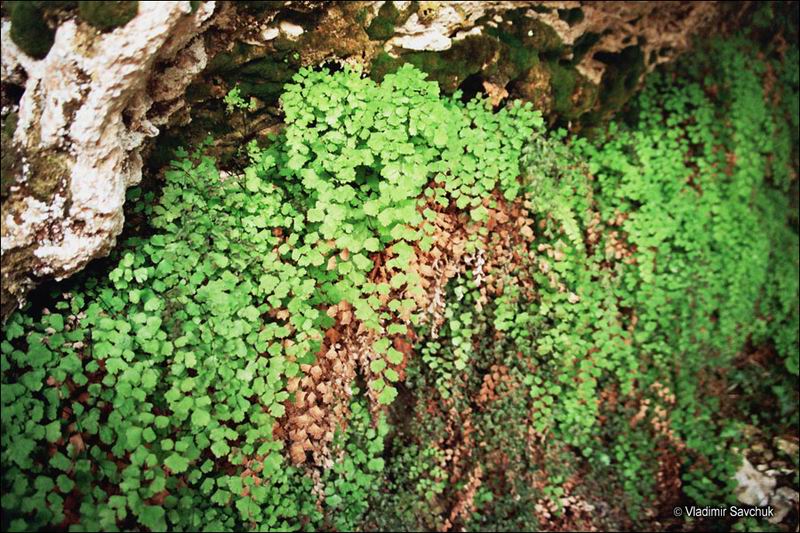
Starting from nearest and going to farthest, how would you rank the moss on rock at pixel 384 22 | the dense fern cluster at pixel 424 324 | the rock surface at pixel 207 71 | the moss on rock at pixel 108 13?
the moss on rock at pixel 108 13 < the rock surface at pixel 207 71 < the dense fern cluster at pixel 424 324 < the moss on rock at pixel 384 22

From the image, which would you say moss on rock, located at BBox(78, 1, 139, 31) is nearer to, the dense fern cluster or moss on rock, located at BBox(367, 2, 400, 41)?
the dense fern cluster

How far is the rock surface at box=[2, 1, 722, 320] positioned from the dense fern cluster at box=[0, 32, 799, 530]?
25 cm

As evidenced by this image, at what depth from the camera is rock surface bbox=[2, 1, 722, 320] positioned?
→ 219cm

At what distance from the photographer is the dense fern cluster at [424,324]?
2477 millimetres

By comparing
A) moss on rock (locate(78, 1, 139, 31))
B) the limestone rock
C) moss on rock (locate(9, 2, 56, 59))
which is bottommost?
the limestone rock

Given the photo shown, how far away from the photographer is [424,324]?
3828mm

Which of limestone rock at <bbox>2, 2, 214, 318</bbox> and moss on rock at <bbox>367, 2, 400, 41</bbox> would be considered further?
moss on rock at <bbox>367, 2, 400, 41</bbox>

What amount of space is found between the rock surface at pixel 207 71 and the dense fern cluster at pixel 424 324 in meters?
0.25

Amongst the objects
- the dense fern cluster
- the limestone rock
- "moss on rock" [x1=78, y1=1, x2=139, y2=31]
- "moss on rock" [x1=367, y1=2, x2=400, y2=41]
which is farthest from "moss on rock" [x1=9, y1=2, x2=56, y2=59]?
"moss on rock" [x1=367, y1=2, x2=400, y2=41]

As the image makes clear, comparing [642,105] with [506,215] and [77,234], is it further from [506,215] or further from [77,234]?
[77,234]

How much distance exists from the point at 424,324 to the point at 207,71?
2.32m

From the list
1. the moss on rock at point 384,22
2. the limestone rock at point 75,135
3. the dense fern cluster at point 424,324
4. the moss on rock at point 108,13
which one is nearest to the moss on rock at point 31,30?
the limestone rock at point 75,135

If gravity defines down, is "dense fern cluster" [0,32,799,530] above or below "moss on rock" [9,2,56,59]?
below

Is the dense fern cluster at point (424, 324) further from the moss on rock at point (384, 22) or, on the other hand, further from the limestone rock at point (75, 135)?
the moss on rock at point (384, 22)
